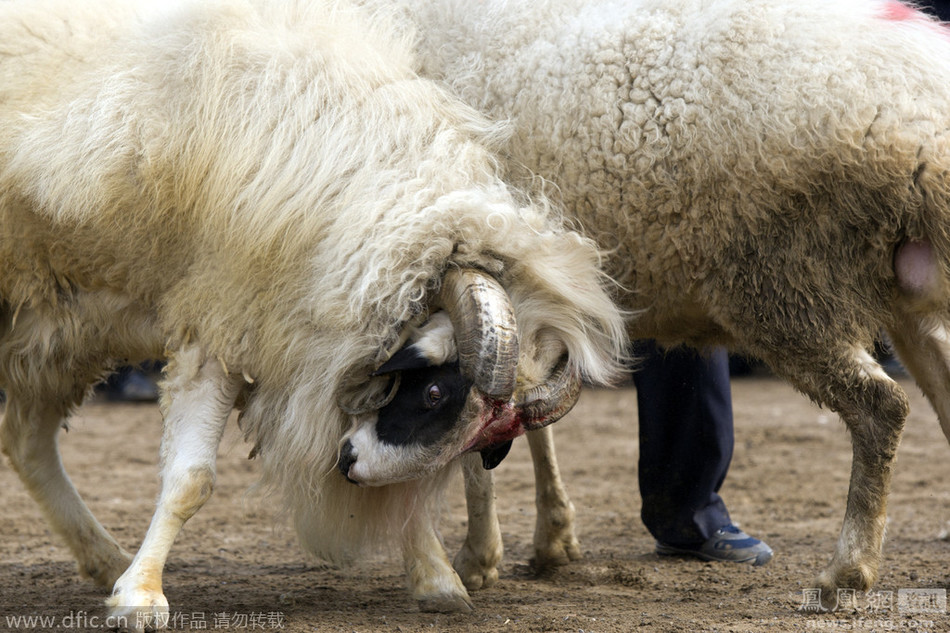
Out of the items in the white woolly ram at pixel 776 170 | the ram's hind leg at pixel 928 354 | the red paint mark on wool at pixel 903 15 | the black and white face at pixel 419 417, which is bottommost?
the black and white face at pixel 419 417

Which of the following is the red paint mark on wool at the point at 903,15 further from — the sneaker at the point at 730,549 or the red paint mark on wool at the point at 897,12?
the sneaker at the point at 730,549

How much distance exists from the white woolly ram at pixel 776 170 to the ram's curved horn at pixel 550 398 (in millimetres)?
387

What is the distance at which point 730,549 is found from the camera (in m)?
4.49

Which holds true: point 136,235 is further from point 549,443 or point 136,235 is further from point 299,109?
point 549,443

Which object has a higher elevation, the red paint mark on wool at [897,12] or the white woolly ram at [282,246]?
the red paint mark on wool at [897,12]

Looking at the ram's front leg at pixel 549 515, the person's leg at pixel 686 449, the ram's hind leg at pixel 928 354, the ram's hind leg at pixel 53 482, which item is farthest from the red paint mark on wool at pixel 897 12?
the ram's hind leg at pixel 53 482

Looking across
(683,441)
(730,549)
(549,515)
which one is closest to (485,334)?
(549,515)

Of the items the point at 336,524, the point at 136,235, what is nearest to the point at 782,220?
the point at 336,524

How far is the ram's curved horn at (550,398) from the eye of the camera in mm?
3176

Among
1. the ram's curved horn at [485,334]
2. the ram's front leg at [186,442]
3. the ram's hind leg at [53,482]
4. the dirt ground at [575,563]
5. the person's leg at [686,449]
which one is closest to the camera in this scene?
the ram's curved horn at [485,334]

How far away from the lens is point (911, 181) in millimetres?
3109

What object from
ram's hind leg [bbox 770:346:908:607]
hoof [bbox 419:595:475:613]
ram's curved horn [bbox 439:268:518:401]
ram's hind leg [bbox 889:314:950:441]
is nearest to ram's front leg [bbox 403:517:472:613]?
hoof [bbox 419:595:475:613]

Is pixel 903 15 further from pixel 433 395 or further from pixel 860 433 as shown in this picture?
pixel 433 395

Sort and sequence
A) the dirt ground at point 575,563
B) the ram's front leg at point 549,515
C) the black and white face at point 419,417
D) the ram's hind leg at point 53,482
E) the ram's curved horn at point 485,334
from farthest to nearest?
the ram's front leg at point 549,515, the ram's hind leg at point 53,482, the dirt ground at point 575,563, the black and white face at point 419,417, the ram's curved horn at point 485,334
